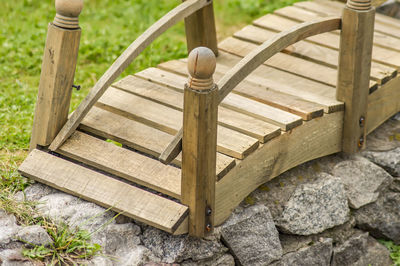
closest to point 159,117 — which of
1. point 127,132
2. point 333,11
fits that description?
point 127,132

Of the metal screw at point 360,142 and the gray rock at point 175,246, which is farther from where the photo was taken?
the metal screw at point 360,142

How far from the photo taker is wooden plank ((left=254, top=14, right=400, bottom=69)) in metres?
4.76

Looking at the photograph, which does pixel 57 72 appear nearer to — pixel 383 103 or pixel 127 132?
pixel 127 132

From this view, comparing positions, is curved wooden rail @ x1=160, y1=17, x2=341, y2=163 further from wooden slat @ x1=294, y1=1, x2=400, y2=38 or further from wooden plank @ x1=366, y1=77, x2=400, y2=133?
wooden slat @ x1=294, y1=1, x2=400, y2=38

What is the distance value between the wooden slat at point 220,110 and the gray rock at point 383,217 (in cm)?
101

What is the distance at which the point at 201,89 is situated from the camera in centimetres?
315

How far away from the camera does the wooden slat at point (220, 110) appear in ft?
12.6

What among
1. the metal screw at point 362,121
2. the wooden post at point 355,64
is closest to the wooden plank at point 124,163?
the wooden post at point 355,64

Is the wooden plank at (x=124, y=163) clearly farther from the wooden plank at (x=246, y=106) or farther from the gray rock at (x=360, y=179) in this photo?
the gray rock at (x=360, y=179)

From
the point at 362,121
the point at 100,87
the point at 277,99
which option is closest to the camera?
the point at 100,87

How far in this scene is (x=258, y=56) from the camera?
3.62 metres

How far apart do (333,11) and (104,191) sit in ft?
8.94

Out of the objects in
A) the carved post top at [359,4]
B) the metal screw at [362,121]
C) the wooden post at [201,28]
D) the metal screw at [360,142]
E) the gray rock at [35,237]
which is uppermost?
the carved post top at [359,4]

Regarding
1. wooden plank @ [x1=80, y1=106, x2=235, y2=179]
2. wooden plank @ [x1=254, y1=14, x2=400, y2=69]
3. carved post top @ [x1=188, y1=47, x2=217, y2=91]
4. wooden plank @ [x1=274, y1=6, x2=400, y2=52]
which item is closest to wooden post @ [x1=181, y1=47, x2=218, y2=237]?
carved post top @ [x1=188, y1=47, x2=217, y2=91]
